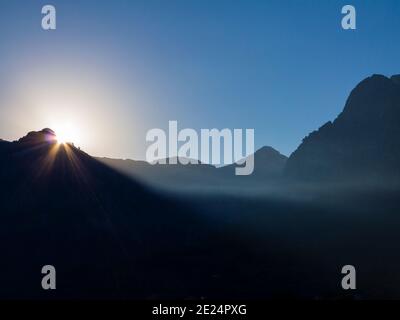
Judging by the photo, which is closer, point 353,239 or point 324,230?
point 353,239

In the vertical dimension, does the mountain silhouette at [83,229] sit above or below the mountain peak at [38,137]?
below

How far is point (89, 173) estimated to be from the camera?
164125 mm

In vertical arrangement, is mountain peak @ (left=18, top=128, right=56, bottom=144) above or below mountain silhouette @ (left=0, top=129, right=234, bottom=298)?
above

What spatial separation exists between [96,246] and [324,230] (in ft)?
277

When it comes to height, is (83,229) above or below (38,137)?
below

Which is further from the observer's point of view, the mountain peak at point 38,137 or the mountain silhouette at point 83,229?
the mountain peak at point 38,137

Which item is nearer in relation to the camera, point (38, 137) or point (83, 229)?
point (83, 229)

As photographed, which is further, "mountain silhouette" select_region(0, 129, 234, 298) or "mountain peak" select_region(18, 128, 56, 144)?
"mountain peak" select_region(18, 128, 56, 144)
